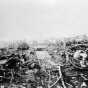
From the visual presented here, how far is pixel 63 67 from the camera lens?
1.57 m

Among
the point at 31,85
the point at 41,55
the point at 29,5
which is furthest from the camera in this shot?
the point at 29,5

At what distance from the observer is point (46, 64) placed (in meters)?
1.59

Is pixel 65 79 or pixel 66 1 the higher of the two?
pixel 66 1

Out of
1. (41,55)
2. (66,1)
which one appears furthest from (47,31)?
(66,1)

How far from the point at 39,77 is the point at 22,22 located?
2.74ft

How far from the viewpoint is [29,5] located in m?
1.78

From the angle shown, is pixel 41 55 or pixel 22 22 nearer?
pixel 41 55

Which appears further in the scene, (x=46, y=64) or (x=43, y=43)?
(x=43, y=43)

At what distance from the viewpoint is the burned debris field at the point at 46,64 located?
1.46 metres

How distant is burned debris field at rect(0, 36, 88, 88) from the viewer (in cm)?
146

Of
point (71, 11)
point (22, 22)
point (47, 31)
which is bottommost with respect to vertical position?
point (47, 31)

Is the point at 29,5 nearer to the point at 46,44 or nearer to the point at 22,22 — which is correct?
the point at 22,22

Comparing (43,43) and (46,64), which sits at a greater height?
(43,43)

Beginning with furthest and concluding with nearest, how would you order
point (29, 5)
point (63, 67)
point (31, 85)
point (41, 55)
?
point (29, 5)
point (41, 55)
point (63, 67)
point (31, 85)
